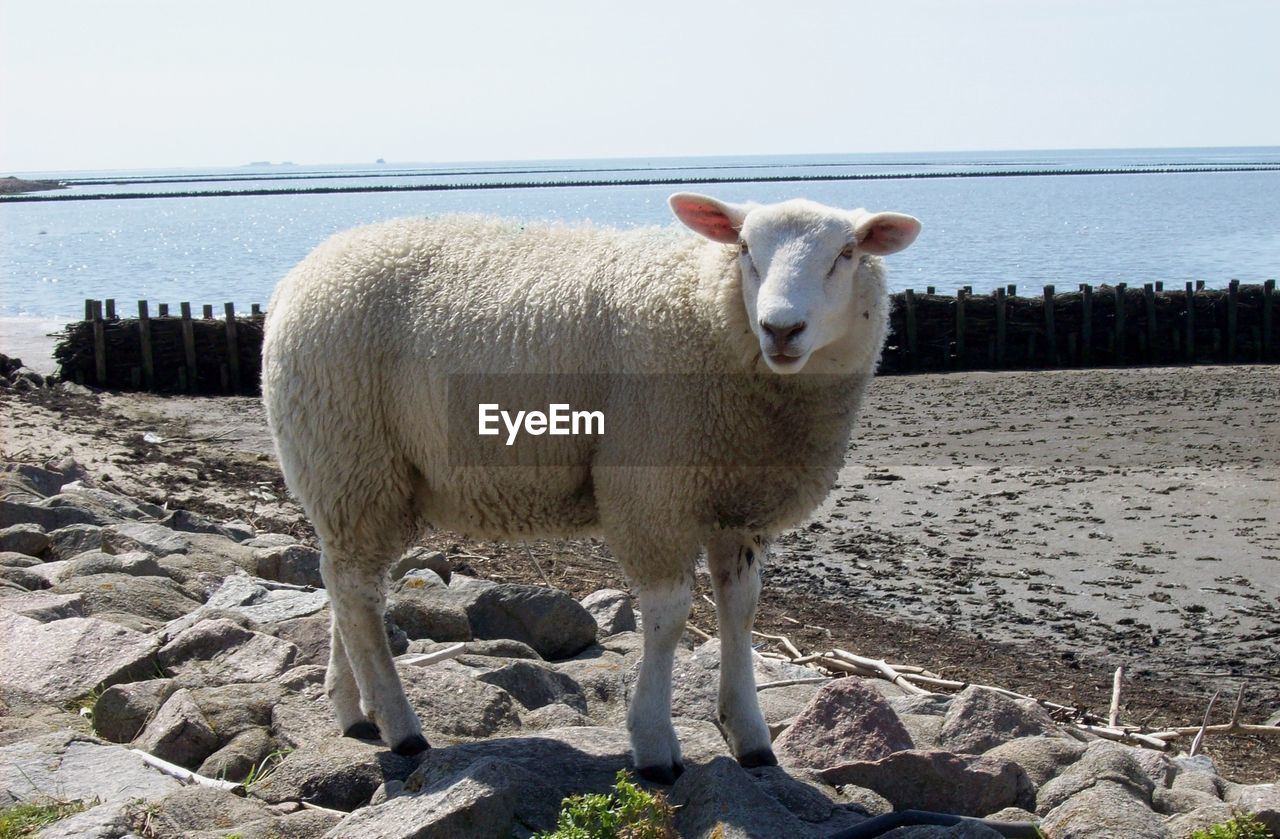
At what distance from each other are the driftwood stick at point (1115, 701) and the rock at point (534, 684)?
2.65 meters

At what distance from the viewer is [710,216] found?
4.52m

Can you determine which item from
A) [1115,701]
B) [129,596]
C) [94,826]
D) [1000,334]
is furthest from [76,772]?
[1000,334]

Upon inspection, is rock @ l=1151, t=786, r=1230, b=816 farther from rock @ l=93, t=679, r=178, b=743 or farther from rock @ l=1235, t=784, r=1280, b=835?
rock @ l=93, t=679, r=178, b=743

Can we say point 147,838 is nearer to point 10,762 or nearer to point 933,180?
point 10,762

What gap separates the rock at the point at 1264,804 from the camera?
3811 millimetres

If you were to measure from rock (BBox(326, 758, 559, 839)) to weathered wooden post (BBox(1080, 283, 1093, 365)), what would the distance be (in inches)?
744

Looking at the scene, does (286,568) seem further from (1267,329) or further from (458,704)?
(1267,329)

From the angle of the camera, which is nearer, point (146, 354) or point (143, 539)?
point (143, 539)

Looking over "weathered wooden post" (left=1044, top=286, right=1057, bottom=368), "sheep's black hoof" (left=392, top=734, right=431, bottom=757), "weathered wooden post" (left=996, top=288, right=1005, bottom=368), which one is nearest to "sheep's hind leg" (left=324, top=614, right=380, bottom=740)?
"sheep's black hoof" (left=392, top=734, right=431, bottom=757)

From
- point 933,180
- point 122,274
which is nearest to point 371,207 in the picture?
point 122,274

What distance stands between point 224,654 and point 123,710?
2.23ft

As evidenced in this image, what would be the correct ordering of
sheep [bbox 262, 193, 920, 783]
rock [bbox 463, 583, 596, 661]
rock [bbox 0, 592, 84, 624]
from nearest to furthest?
1. sheep [bbox 262, 193, 920, 783]
2. rock [bbox 0, 592, 84, 624]
3. rock [bbox 463, 583, 596, 661]

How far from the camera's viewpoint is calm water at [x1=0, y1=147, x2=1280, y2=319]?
131 feet

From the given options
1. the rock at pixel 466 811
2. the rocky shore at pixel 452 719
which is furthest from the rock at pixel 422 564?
the rock at pixel 466 811
